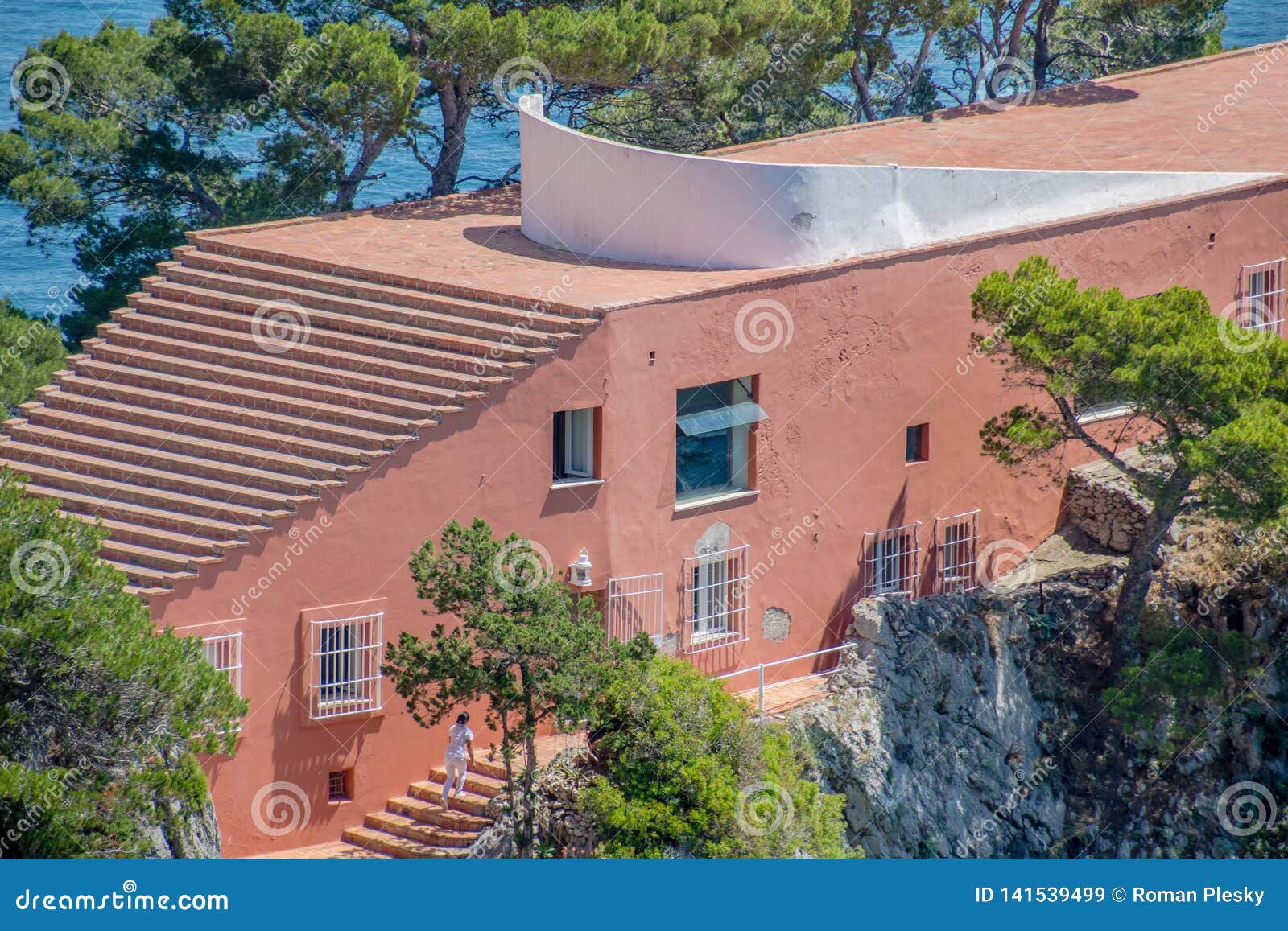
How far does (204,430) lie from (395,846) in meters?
5.64

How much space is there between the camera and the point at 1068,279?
96.4ft

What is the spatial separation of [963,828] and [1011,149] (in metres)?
12.0

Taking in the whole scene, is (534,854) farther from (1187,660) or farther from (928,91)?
(928,91)

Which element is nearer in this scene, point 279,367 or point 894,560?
point 279,367

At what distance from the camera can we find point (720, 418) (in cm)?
2744

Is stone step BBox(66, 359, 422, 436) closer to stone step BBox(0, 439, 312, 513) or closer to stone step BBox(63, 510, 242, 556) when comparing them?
stone step BBox(0, 439, 312, 513)

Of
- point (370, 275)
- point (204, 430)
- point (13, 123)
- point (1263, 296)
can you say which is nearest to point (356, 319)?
point (370, 275)

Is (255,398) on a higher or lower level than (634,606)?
higher

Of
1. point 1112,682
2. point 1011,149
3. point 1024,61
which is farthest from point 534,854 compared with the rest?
point 1024,61

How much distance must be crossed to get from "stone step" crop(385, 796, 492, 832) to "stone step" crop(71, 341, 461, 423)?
14.9ft

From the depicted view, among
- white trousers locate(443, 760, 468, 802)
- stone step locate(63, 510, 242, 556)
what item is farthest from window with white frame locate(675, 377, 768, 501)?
stone step locate(63, 510, 242, 556)

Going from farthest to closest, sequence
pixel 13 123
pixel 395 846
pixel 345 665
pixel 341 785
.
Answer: pixel 13 123
pixel 341 785
pixel 345 665
pixel 395 846

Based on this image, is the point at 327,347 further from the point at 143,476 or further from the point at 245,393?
the point at 143,476

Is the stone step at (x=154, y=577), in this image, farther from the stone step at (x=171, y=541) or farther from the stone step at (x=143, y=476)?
the stone step at (x=143, y=476)
